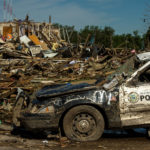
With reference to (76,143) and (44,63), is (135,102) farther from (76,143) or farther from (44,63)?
(44,63)

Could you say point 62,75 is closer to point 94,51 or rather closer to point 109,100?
point 94,51

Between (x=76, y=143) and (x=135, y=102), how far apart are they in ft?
4.66

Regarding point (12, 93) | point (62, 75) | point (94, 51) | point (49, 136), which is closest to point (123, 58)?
point (94, 51)

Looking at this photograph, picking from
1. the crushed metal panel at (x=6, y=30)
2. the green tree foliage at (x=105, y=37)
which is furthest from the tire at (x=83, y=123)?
the crushed metal panel at (x=6, y=30)

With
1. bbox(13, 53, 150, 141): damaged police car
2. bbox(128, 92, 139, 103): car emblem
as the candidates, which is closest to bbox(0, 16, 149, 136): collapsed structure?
bbox(13, 53, 150, 141): damaged police car

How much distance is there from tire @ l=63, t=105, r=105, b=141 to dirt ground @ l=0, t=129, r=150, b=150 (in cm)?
14

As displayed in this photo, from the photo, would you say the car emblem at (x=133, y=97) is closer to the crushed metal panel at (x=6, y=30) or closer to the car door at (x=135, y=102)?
the car door at (x=135, y=102)

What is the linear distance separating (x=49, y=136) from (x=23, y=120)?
771 millimetres

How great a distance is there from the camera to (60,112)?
5277 millimetres

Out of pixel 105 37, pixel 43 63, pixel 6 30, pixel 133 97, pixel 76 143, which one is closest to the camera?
pixel 133 97

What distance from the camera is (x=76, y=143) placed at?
5355mm

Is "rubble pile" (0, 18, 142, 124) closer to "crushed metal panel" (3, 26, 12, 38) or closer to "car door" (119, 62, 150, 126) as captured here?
"crushed metal panel" (3, 26, 12, 38)

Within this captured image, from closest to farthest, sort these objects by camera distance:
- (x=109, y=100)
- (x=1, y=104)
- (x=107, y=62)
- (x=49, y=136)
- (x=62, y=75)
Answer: (x=109, y=100) → (x=49, y=136) → (x=1, y=104) → (x=62, y=75) → (x=107, y=62)

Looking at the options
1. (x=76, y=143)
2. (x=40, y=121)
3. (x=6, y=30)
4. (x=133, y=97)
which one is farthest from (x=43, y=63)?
(x=6, y=30)
